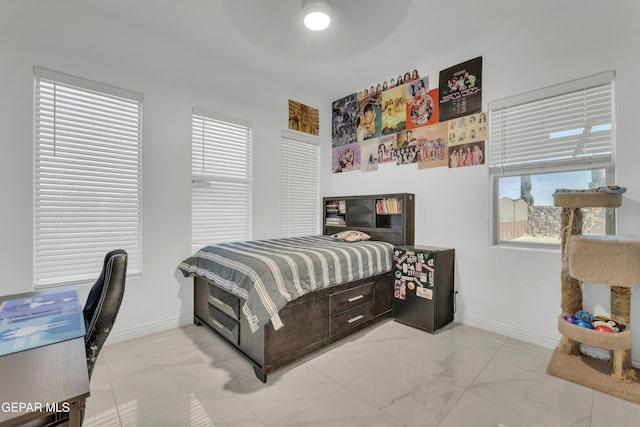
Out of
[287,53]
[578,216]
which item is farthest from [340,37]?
[578,216]

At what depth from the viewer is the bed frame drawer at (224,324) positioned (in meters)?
2.25

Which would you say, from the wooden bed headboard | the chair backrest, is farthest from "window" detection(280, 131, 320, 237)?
the chair backrest

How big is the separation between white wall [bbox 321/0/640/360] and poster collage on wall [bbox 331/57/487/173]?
0.35 ft

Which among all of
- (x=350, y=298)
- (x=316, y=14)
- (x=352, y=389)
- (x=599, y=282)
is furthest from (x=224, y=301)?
(x=599, y=282)

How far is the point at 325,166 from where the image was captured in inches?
168

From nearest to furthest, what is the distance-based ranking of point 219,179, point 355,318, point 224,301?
point 224,301 < point 355,318 < point 219,179

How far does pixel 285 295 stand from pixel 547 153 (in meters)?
2.55

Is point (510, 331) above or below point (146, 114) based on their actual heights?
below

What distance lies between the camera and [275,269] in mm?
2029

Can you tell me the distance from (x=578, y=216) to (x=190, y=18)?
3.58m

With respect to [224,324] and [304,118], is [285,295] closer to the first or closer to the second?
[224,324]

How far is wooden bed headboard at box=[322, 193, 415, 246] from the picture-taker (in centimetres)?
327

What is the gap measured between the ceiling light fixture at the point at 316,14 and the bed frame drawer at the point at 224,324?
2.11m

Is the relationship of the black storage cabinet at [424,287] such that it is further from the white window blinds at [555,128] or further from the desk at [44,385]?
the desk at [44,385]
